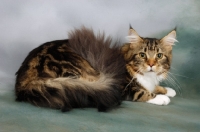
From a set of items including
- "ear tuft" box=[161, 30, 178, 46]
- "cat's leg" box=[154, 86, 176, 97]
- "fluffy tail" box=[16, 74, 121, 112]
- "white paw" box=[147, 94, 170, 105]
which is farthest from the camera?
"cat's leg" box=[154, 86, 176, 97]

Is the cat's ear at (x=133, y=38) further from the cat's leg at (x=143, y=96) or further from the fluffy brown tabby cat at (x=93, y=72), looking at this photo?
the cat's leg at (x=143, y=96)

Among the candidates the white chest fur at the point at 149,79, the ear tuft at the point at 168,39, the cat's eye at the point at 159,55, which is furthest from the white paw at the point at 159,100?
the ear tuft at the point at 168,39

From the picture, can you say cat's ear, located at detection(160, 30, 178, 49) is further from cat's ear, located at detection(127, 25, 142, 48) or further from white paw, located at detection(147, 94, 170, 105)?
white paw, located at detection(147, 94, 170, 105)

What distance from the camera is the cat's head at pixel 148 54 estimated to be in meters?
2.22

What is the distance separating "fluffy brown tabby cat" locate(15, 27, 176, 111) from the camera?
1.92 metres

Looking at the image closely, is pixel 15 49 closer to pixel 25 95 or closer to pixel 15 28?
pixel 15 28

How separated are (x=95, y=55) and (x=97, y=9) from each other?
551 mm

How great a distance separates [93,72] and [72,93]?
0.26 m

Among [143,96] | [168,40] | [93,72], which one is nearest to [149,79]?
[143,96]

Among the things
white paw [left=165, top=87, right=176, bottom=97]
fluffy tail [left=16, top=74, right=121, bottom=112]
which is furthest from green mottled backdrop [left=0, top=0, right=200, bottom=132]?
fluffy tail [left=16, top=74, right=121, bottom=112]

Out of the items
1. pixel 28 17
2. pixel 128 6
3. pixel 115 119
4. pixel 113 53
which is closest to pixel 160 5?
pixel 128 6

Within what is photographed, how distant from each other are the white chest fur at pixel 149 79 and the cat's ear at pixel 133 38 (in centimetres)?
19

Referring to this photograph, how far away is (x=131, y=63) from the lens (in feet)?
7.50

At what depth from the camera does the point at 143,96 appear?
7.29 feet
